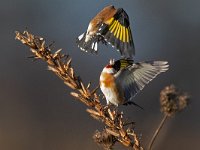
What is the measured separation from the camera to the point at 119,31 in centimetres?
235

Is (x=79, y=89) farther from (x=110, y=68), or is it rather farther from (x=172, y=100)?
(x=172, y=100)

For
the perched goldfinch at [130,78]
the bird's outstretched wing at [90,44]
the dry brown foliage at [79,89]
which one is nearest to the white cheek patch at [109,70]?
the perched goldfinch at [130,78]

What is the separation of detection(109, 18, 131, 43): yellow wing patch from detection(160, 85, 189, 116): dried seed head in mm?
208

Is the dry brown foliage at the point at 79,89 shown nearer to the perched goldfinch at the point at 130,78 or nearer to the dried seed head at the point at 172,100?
the perched goldfinch at the point at 130,78

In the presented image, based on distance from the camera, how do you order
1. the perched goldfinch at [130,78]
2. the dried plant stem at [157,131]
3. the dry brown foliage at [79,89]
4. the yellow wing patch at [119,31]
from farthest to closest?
the yellow wing patch at [119,31] < the perched goldfinch at [130,78] < the dried plant stem at [157,131] < the dry brown foliage at [79,89]

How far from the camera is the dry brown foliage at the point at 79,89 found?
1654 millimetres

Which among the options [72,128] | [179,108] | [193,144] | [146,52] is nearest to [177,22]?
[146,52]

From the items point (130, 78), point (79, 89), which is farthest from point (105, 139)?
point (79, 89)

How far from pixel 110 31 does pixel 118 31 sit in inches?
0.9

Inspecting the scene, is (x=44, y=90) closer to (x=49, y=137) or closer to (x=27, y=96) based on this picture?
(x=27, y=96)

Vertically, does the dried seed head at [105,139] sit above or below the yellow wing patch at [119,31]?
below

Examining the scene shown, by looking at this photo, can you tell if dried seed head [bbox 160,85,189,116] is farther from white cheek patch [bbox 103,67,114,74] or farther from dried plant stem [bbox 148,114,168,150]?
white cheek patch [bbox 103,67,114,74]

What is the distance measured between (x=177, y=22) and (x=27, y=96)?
11.0ft

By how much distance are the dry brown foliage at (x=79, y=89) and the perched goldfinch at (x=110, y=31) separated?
0.55 m
